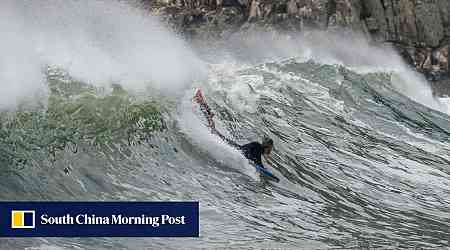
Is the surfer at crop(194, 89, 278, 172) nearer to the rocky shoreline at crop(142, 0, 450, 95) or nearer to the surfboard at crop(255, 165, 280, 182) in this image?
the surfboard at crop(255, 165, 280, 182)

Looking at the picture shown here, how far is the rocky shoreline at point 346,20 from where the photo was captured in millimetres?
34656

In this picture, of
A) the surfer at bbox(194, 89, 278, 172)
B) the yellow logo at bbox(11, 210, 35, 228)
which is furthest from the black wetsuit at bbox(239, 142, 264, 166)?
the yellow logo at bbox(11, 210, 35, 228)

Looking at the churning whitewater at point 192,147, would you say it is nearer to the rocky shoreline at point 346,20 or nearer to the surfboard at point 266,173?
the surfboard at point 266,173

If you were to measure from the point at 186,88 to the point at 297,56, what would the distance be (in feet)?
48.4

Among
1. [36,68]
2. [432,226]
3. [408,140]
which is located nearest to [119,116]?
[36,68]

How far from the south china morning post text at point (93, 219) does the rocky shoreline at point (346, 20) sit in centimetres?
2738

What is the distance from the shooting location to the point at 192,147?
39.3 ft

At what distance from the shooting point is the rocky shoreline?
34.7 metres

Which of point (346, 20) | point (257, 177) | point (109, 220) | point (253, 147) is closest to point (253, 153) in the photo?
point (253, 147)

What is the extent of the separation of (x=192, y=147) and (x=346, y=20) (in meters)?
24.8

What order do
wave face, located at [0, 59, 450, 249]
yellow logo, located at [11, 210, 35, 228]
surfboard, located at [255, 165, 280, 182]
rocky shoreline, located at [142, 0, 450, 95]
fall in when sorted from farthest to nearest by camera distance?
rocky shoreline, located at [142, 0, 450, 95] → surfboard, located at [255, 165, 280, 182] → wave face, located at [0, 59, 450, 249] → yellow logo, located at [11, 210, 35, 228]

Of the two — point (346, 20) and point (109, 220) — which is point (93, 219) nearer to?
point (109, 220)

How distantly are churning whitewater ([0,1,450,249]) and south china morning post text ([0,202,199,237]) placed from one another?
0.70ft

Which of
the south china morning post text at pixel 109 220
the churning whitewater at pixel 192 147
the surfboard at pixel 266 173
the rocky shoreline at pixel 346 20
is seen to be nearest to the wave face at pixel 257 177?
the churning whitewater at pixel 192 147
